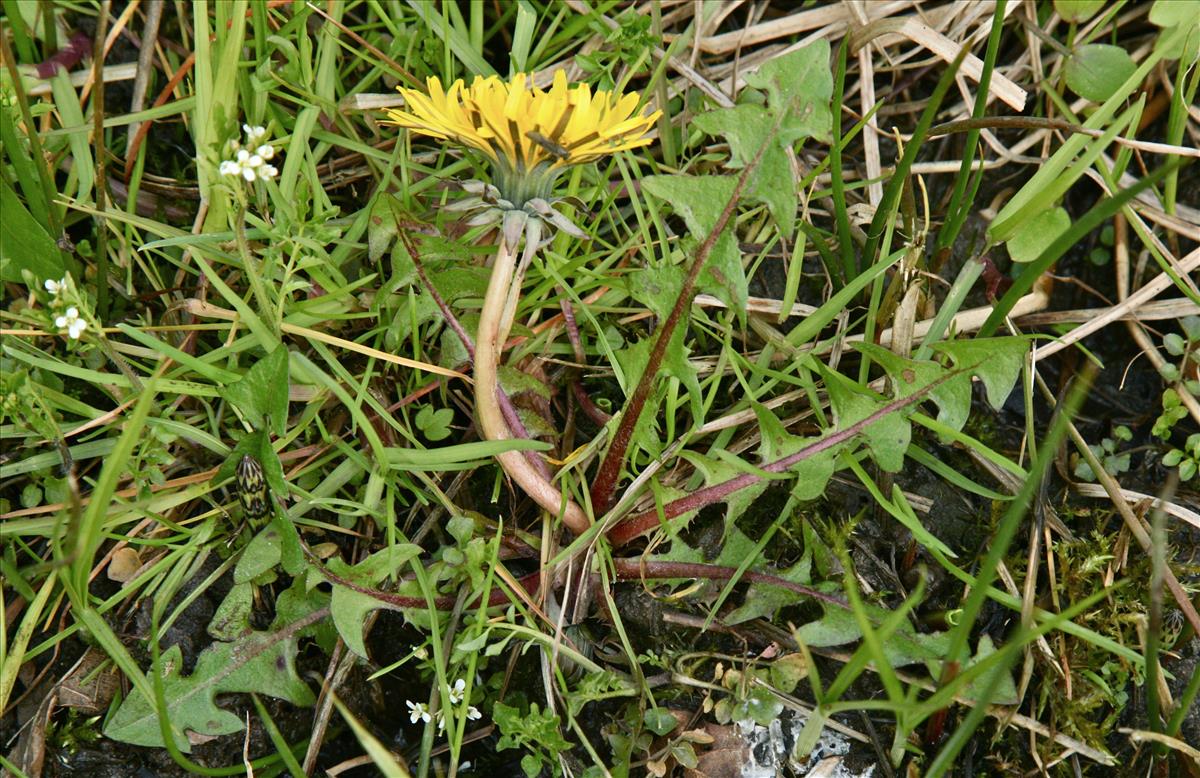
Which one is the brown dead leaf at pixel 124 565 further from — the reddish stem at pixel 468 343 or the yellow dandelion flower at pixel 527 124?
the yellow dandelion flower at pixel 527 124

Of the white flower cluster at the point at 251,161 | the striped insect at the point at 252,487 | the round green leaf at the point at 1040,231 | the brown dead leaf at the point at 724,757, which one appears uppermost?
the white flower cluster at the point at 251,161

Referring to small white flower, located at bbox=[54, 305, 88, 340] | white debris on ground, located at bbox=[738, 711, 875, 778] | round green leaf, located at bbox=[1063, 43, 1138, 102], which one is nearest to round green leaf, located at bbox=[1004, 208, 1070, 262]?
round green leaf, located at bbox=[1063, 43, 1138, 102]

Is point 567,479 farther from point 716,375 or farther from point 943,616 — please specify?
point 943,616

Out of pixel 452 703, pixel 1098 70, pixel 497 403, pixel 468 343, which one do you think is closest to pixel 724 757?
pixel 452 703

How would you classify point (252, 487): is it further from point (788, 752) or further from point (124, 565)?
point (788, 752)

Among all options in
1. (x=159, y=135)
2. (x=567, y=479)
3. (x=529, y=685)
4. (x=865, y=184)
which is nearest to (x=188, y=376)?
(x=159, y=135)

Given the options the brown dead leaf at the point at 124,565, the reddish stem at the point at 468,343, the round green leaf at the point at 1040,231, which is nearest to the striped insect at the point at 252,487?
the brown dead leaf at the point at 124,565
